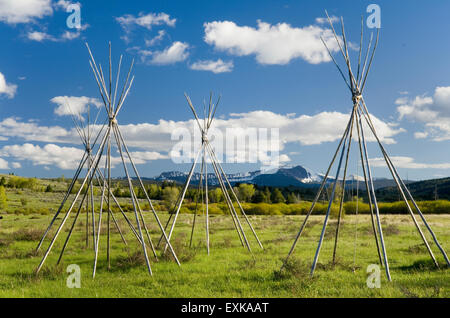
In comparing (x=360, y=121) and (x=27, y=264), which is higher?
(x=360, y=121)

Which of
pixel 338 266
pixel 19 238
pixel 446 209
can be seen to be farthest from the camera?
pixel 446 209

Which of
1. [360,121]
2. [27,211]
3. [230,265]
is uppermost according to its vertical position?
[360,121]

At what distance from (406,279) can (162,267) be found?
18.4 ft

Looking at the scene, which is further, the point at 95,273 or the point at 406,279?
the point at 95,273

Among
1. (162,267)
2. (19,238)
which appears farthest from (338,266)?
(19,238)

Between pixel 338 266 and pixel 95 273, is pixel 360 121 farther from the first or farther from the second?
pixel 95 273

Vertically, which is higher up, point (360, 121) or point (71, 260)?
point (360, 121)

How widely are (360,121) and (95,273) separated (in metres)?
7.60

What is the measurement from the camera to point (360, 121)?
26.3ft

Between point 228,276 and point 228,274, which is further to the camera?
point 228,274

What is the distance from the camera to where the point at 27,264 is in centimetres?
927
